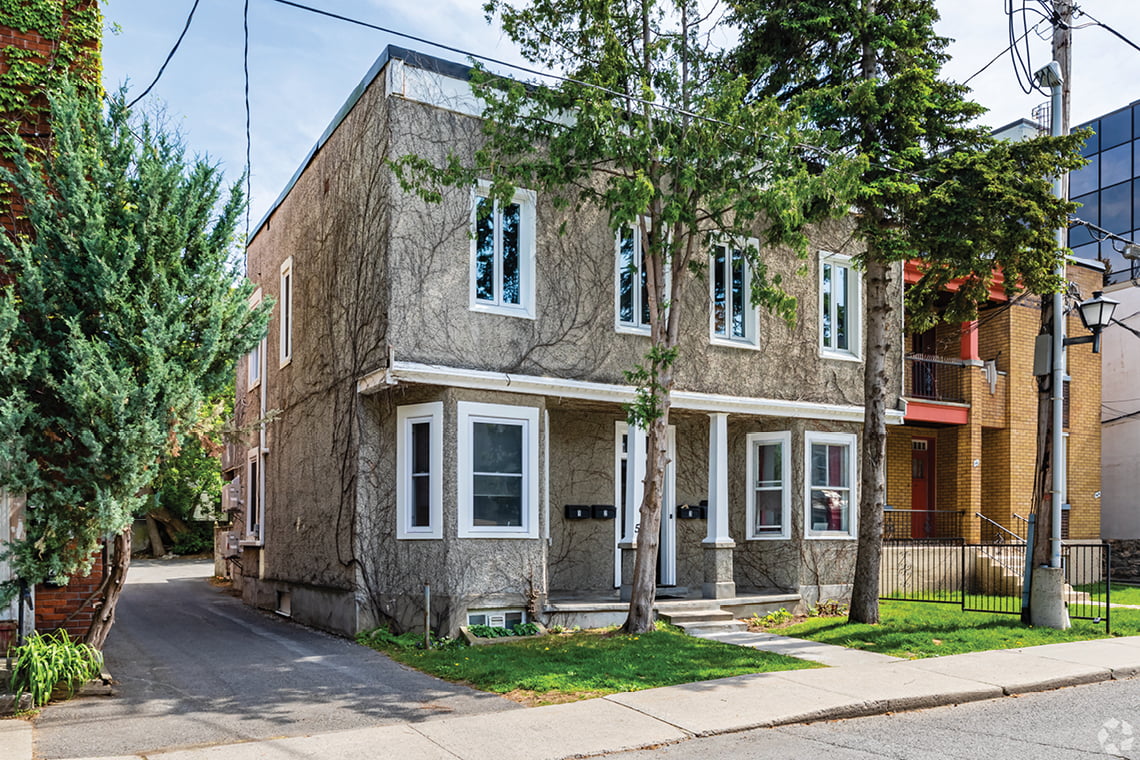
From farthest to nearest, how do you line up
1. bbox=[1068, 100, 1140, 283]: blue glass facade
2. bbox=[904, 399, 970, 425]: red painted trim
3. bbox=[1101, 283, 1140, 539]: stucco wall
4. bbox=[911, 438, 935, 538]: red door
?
bbox=[1068, 100, 1140, 283]: blue glass facade
bbox=[1101, 283, 1140, 539]: stucco wall
bbox=[911, 438, 935, 538]: red door
bbox=[904, 399, 970, 425]: red painted trim

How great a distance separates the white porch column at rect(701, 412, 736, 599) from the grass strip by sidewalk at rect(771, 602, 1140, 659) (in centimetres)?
110

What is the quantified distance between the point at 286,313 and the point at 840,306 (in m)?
9.41

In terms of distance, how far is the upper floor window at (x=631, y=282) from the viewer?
13742 mm

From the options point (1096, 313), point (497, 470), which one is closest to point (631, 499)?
point (497, 470)

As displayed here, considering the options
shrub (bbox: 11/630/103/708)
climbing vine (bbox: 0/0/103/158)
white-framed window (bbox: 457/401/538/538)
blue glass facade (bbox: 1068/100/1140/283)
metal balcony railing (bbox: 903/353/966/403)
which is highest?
blue glass facade (bbox: 1068/100/1140/283)

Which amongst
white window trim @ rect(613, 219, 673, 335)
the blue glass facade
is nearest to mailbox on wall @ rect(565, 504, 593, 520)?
white window trim @ rect(613, 219, 673, 335)

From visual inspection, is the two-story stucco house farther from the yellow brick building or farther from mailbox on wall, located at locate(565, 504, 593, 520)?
the yellow brick building

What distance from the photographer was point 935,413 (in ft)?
65.8

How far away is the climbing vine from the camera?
9211mm

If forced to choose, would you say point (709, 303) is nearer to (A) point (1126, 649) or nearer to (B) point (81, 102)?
(A) point (1126, 649)

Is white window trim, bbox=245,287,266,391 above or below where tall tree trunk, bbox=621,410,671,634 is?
above

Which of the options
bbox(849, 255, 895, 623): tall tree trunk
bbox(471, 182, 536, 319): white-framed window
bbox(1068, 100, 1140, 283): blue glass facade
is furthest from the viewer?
bbox(1068, 100, 1140, 283): blue glass facade

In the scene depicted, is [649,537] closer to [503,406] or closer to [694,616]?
[694,616]

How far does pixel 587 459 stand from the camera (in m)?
14.6
